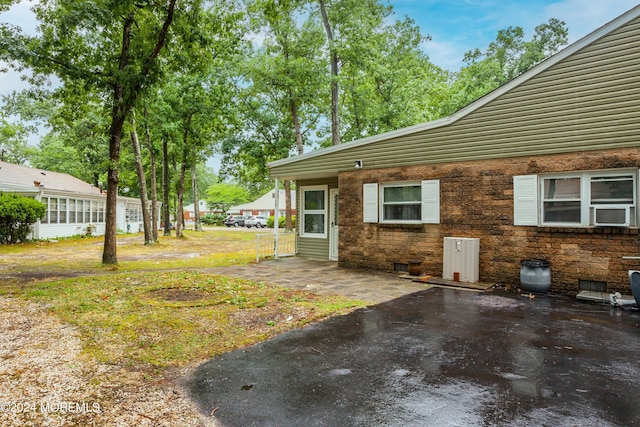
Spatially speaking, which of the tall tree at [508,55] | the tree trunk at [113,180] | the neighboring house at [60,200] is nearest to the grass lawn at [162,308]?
the tree trunk at [113,180]

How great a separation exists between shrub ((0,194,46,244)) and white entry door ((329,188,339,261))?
48.5 ft

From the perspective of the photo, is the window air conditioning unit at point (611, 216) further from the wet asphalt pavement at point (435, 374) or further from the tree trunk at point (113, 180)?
the tree trunk at point (113, 180)

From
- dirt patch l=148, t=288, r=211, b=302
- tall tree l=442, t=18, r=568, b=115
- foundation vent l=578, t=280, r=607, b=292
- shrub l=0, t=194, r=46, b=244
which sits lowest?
dirt patch l=148, t=288, r=211, b=302

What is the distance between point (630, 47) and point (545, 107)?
5.07 feet

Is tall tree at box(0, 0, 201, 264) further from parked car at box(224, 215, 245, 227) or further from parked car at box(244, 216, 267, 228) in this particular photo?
parked car at box(224, 215, 245, 227)

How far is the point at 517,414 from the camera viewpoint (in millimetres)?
2641

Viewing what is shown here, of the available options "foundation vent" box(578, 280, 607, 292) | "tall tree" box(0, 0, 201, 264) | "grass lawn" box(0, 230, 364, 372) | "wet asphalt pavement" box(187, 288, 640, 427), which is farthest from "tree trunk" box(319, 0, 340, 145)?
"wet asphalt pavement" box(187, 288, 640, 427)

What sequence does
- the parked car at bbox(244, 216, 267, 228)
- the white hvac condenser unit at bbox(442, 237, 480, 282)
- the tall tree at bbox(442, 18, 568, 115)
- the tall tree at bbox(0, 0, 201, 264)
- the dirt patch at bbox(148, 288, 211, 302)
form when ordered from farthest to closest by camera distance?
the parked car at bbox(244, 216, 267, 228)
the tall tree at bbox(442, 18, 568, 115)
the tall tree at bbox(0, 0, 201, 264)
the white hvac condenser unit at bbox(442, 237, 480, 282)
the dirt patch at bbox(148, 288, 211, 302)

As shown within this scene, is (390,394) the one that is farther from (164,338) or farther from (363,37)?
(363,37)

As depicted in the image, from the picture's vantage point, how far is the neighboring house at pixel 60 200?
62.4 ft

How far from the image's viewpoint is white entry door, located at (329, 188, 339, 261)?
11742 millimetres

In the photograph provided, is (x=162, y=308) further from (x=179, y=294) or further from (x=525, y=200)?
(x=525, y=200)

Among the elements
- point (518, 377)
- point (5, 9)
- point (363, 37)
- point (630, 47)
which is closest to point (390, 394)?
point (518, 377)

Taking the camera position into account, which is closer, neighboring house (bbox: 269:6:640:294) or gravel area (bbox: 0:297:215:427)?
gravel area (bbox: 0:297:215:427)
